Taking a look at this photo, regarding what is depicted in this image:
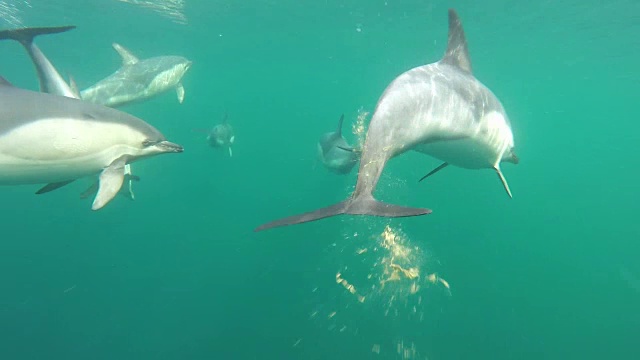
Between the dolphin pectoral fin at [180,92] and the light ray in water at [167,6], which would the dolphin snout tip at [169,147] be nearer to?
the dolphin pectoral fin at [180,92]

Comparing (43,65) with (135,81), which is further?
(135,81)

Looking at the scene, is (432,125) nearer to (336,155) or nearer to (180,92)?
(336,155)

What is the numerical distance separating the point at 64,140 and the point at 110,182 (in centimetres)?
55

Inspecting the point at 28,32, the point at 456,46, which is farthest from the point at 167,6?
the point at 456,46

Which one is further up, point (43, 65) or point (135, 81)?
point (43, 65)

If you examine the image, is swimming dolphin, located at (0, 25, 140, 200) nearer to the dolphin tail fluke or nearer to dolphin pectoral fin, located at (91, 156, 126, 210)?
the dolphin tail fluke

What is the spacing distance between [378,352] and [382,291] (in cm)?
239

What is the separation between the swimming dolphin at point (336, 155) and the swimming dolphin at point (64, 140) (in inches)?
203

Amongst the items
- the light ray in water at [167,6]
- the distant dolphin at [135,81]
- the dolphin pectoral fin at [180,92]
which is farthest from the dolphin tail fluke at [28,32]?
the light ray in water at [167,6]

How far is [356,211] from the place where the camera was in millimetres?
3324

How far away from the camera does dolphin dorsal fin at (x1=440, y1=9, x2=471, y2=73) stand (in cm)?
561

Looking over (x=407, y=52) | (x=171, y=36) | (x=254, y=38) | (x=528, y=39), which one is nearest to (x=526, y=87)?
(x=407, y=52)

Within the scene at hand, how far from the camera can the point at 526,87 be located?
60.6 m

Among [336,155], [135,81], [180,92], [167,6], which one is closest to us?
[336,155]
